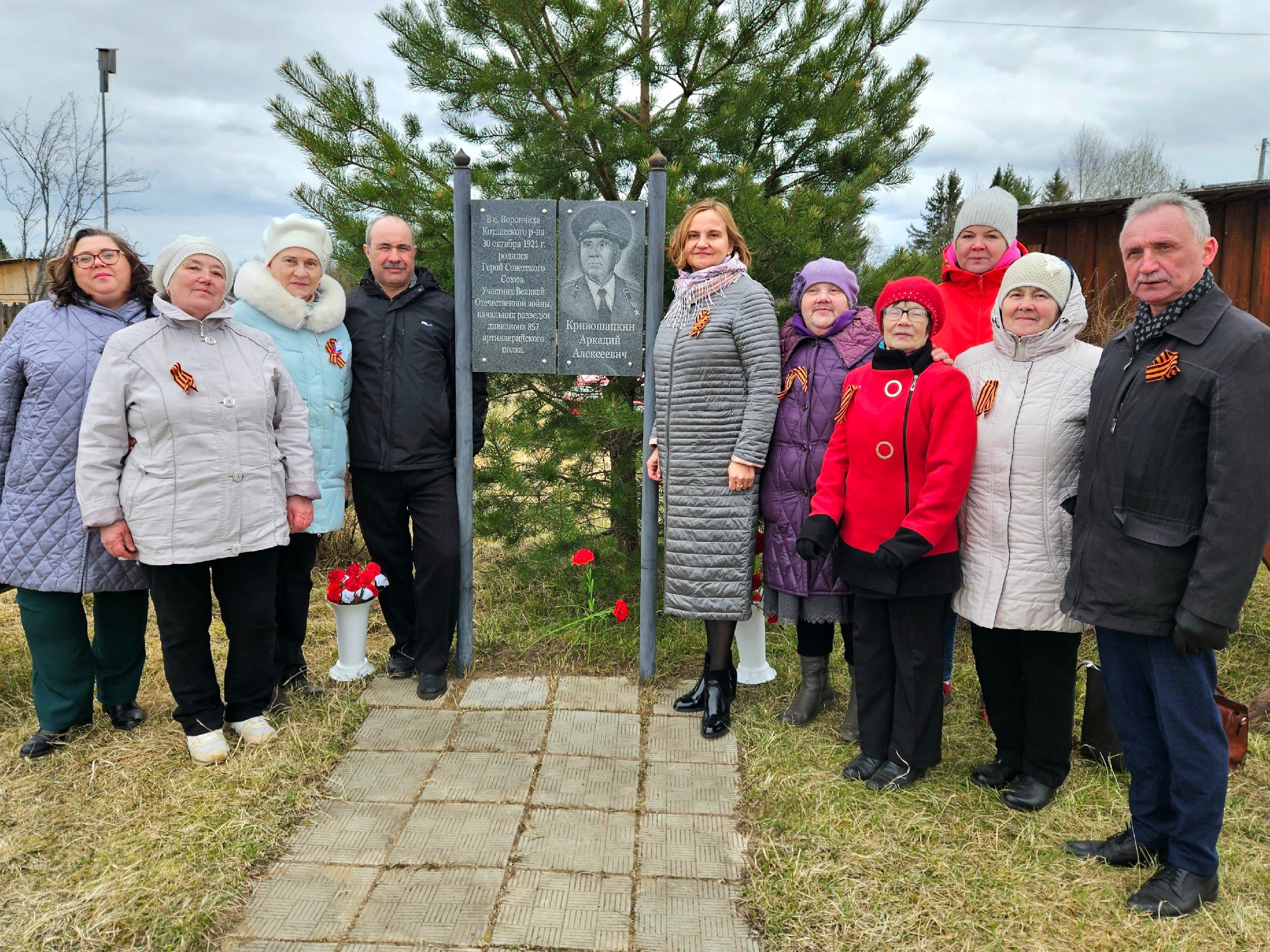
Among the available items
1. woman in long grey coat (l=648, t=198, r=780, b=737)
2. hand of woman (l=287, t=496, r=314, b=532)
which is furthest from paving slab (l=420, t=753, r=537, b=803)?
hand of woman (l=287, t=496, r=314, b=532)

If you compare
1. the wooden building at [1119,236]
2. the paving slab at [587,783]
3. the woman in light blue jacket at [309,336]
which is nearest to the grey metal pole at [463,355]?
the woman in light blue jacket at [309,336]

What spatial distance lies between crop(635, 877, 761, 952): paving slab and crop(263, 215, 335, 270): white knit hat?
2.77 metres

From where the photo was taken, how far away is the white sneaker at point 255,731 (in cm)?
348

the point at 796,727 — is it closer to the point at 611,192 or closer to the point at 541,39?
the point at 611,192

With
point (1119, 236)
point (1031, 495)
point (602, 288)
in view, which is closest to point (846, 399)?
point (1031, 495)

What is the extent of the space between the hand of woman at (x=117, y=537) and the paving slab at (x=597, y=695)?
6.04 ft

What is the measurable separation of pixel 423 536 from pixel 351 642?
631 millimetres

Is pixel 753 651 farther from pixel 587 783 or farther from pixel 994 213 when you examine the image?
pixel 994 213

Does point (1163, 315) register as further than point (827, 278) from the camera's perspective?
No

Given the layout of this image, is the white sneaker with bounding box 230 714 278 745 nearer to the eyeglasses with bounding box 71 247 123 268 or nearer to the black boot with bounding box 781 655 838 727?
the eyeglasses with bounding box 71 247 123 268

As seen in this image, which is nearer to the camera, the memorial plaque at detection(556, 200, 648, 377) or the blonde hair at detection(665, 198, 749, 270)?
the blonde hair at detection(665, 198, 749, 270)

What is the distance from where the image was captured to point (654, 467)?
12.6ft

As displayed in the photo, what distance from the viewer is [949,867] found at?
2.68 meters

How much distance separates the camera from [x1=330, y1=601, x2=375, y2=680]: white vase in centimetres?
409
